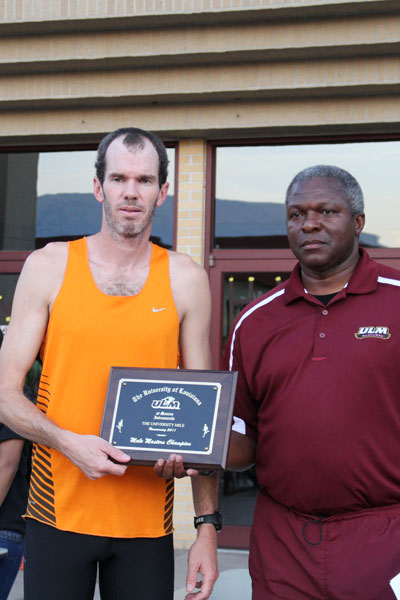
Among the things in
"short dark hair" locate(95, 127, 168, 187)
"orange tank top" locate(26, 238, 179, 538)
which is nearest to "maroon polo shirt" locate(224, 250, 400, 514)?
"orange tank top" locate(26, 238, 179, 538)

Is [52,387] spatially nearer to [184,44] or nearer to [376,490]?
[376,490]

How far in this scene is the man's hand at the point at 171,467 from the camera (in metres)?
2.19

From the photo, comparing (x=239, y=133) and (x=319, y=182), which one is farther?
(x=239, y=133)

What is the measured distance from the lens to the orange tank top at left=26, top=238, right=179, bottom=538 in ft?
7.68

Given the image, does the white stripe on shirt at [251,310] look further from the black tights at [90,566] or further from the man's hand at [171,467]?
the black tights at [90,566]

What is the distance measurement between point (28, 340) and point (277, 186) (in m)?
4.43

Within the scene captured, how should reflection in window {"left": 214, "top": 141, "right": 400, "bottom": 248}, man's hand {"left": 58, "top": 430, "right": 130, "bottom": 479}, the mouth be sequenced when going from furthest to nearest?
reflection in window {"left": 214, "top": 141, "right": 400, "bottom": 248} < the mouth < man's hand {"left": 58, "top": 430, "right": 130, "bottom": 479}

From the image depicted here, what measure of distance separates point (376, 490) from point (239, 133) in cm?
454

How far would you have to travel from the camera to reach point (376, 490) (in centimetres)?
220

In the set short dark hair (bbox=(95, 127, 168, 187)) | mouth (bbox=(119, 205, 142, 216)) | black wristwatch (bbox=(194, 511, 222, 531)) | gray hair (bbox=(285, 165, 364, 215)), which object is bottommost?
black wristwatch (bbox=(194, 511, 222, 531))

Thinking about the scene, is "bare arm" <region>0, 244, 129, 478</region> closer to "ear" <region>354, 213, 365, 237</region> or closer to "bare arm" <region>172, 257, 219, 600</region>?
"bare arm" <region>172, 257, 219, 600</region>

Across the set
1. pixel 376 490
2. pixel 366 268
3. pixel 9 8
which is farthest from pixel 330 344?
pixel 9 8

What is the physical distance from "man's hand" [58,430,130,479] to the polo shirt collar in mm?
733

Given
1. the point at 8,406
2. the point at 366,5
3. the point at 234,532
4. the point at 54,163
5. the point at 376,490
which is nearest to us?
the point at 376,490
